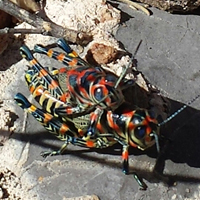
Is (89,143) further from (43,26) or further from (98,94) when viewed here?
(43,26)

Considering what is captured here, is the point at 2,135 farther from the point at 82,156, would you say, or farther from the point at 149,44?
the point at 149,44

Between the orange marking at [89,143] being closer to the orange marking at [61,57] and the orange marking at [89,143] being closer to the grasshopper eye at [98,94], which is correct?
the grasshopper eye at [98,94]

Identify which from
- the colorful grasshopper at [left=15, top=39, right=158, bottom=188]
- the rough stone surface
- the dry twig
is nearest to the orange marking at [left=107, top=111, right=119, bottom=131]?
the colorful grasshopper at [left=15, top=39, right=158, bottom=188]

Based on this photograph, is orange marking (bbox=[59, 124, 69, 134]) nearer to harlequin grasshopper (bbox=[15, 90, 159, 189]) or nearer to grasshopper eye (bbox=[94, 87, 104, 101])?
harlequin grasshopper (bbox=[15, 90, 159, 189])

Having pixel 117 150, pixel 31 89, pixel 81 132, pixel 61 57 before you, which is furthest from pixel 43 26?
pixel 117 150

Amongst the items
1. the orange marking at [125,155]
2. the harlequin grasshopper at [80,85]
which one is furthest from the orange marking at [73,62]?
the orange marking at [125,155]
